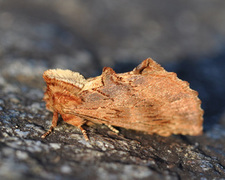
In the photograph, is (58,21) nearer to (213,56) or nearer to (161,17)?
(161,17)

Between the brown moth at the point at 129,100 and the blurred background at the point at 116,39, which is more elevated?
the blurred background at the point at 116,39

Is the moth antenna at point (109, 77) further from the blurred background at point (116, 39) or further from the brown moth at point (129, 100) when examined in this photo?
the blurred background at point (116, 39)

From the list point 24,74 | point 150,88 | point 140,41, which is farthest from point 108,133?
point 140,41

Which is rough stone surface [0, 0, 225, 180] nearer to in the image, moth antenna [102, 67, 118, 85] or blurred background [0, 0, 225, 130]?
blurred background [0, 0, 225, 130]

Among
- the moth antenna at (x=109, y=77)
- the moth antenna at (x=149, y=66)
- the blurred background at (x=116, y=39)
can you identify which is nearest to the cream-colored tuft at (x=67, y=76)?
the moth antenna at (x=109, y=77)

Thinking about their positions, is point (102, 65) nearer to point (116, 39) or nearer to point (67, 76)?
point (116, 39)

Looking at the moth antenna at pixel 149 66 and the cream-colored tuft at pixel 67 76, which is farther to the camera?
the cream-colored tuft at pixel 67 76

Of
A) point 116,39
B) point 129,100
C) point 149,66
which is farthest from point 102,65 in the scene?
point 149,66

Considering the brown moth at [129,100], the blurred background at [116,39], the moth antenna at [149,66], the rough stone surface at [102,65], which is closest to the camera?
the rough stone surface at [102,65]
